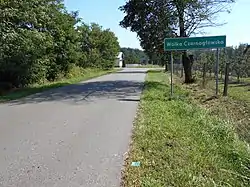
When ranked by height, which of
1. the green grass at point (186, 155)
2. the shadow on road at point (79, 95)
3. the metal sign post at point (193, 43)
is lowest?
the shadow on road at point (79, 95)

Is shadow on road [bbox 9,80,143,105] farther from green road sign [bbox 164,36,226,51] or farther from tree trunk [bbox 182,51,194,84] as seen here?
tree trunk [bbox 182,51,194,84]

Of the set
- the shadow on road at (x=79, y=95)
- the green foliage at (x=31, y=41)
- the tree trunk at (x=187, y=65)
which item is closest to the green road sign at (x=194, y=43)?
the shadow on road at (x=79, y=95)

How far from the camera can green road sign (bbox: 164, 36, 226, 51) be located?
14953 millimetres

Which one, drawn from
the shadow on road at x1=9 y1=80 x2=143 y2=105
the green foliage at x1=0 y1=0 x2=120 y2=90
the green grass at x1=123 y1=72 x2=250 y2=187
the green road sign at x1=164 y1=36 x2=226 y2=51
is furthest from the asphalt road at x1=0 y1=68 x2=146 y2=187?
the green foliage at x1=0 y1=0 x2=120 y2=90

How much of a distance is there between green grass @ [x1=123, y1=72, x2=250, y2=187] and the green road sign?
5815 millimetres

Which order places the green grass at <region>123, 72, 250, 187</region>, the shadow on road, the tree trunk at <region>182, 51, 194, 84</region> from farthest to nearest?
the tree trunk at <region>182, 51, 194, 84</region> < the shadow on road < the green grass at <region>123, 72, 250, 187</region>

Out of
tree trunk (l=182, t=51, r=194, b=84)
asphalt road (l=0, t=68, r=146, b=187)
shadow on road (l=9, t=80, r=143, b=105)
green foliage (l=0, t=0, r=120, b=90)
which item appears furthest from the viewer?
tree trunk (l=182, t=51, r=194, b=84)

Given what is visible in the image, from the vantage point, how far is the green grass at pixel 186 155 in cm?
499

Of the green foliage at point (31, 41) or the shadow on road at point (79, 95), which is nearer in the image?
the shadow on road at point (79, 95)

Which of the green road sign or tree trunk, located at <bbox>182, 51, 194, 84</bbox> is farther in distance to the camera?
tree trunk, located at <bbox>182, 51, 194, 84</bbox>

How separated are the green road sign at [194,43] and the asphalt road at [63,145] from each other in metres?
4.28

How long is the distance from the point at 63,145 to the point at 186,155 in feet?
8.17

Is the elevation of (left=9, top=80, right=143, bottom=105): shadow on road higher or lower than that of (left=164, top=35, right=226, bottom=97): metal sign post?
lower

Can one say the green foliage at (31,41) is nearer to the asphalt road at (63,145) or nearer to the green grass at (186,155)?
the asphalt road at (63,145)
